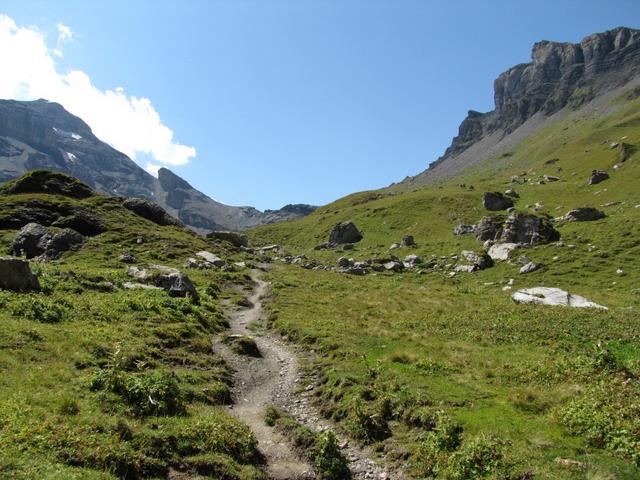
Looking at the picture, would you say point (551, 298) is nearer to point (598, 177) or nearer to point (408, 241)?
point (408, 241)

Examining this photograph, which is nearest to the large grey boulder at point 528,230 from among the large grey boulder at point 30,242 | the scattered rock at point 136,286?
the scattered rock at point 136,286

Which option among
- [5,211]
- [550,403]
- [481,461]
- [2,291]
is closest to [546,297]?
[550,403]

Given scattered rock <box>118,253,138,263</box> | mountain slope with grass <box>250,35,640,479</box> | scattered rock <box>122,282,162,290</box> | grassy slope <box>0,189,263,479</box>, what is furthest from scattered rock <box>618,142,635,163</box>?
scattered rock <box>122,282,162,290</box>

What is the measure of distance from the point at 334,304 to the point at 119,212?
180ft

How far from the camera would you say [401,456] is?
48.4ft

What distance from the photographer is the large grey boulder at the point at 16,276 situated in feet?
86.5

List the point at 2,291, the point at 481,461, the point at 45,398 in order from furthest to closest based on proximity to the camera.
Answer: the point at 2,291 → the point at 45,398 → the point at 481,461

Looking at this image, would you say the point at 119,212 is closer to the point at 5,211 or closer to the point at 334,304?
the point at 5,211

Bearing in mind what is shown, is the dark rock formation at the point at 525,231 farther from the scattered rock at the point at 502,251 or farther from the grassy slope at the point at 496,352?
the grassy slope at the point at 496,352

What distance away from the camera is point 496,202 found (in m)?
96.5

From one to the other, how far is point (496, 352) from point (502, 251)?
41151 mm

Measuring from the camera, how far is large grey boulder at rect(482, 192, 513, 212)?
3792 inches

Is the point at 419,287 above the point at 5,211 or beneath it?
above

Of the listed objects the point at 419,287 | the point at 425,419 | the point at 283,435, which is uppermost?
the point at 419,287
